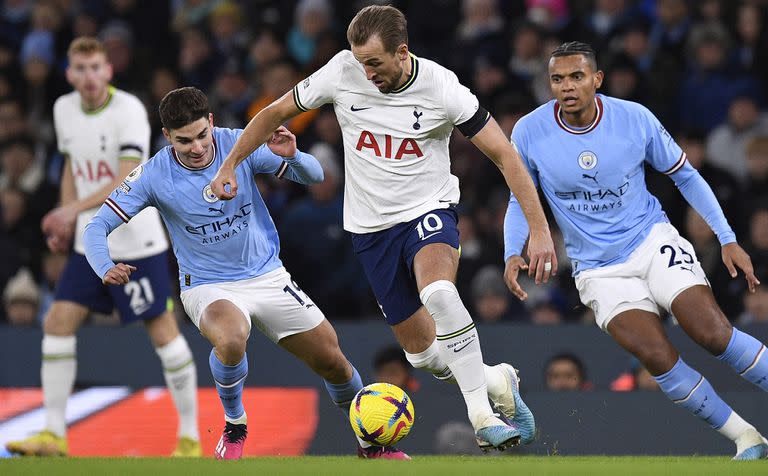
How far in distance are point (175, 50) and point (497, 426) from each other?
8.68m

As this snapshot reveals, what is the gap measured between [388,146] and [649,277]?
1.58 meters

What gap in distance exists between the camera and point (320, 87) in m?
7.04

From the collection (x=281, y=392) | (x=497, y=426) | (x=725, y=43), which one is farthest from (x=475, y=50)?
(x=497, y=426)

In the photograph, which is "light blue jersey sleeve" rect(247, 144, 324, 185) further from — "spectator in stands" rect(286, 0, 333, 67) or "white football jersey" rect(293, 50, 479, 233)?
"spectator in stands" rect(286, 0, 333, 67)

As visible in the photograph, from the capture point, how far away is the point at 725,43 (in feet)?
37.5

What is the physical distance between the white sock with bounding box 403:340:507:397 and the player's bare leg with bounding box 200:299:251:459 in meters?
0.90

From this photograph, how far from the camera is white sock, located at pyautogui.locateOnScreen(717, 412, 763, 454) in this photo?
7.04 m

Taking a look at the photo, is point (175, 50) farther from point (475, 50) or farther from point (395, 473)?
point (395, 473)

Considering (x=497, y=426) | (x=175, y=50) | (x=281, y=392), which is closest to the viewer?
(x=497, y=426)

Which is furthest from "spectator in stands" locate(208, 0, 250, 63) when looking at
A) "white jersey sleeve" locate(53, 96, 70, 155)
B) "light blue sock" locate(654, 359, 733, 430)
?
"light blue sock" locate(654, 359, 733, 430)

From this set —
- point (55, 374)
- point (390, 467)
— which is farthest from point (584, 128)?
point (55, 374)

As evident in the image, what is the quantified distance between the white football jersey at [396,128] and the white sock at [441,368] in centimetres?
72

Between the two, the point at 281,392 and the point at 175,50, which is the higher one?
the point at 175,50

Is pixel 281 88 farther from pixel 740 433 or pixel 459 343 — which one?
pixel 740 433
